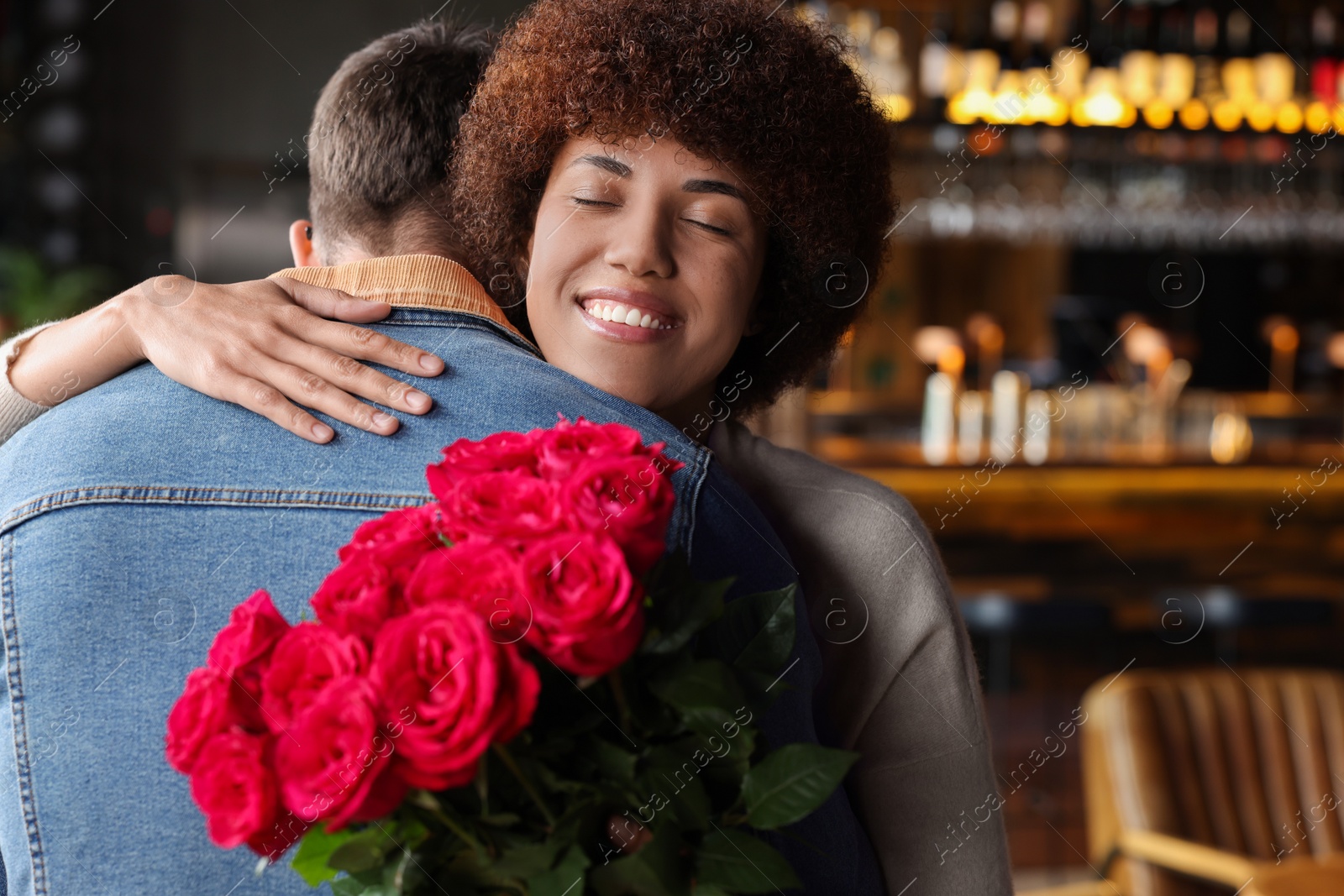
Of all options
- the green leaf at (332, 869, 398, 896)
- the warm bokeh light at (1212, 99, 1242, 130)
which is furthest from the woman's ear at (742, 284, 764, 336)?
the warm bokeh light at (1212, 99, 1242, 130)

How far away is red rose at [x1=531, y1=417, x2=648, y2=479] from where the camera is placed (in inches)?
21.2

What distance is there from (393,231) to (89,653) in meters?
0.49

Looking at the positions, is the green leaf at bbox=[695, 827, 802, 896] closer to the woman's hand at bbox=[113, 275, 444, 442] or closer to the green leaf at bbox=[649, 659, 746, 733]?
the green leaf at bbox=[649, 659, 746, 733]

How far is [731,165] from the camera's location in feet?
3.33

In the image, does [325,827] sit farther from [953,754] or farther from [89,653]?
[953,754]

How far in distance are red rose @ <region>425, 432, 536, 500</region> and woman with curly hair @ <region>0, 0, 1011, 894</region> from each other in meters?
0.32

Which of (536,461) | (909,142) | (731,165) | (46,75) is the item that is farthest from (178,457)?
(46,75)

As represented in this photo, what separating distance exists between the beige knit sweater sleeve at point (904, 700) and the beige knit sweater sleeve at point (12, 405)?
27.0 inches

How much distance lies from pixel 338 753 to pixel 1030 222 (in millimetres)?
4644

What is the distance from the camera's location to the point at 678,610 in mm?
557

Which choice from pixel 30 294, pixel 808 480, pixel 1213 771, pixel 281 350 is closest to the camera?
pixel 281 350

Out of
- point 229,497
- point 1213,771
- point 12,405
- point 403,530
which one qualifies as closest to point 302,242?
point 12,405

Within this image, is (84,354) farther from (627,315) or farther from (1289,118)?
(1289,118)

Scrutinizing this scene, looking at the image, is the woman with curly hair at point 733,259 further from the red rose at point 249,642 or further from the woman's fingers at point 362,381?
the red rose at point 249,642
